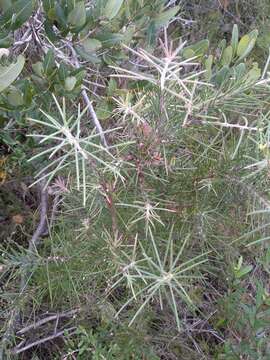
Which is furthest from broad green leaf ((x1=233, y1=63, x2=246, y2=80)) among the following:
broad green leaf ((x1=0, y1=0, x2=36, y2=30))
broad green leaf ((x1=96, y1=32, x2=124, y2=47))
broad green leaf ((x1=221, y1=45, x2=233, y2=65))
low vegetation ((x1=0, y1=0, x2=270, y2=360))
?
broad green leaf ((x1=0, y1=0, x2=36, y2=30))

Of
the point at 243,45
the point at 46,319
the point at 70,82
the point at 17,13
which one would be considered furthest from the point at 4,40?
the point at 46,319

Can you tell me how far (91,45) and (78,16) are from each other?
0.09 meters

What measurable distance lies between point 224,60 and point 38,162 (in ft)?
1.86

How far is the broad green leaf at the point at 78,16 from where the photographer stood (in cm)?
120

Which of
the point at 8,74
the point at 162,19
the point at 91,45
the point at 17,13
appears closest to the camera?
the point at 8,74

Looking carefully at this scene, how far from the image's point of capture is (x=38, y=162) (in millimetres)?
1517

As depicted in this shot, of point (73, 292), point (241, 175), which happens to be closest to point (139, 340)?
point (73, 292)

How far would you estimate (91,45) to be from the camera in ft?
4.22

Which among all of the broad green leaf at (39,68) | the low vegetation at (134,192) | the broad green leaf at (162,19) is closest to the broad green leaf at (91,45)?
the low vegetation at (134,192)

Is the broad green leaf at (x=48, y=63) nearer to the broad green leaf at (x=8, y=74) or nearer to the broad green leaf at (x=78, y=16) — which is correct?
the broad green leaf at (x=78, y=16)

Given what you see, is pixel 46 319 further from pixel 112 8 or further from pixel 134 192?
pixel 112 8

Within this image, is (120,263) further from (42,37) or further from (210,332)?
(42,37)

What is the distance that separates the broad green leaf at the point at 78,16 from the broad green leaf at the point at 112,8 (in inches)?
3.0

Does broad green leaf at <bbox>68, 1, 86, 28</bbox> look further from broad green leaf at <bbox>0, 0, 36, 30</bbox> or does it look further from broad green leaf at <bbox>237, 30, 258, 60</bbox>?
broad green leaf at <bbox>237, 30, 258, 60</bbox>
